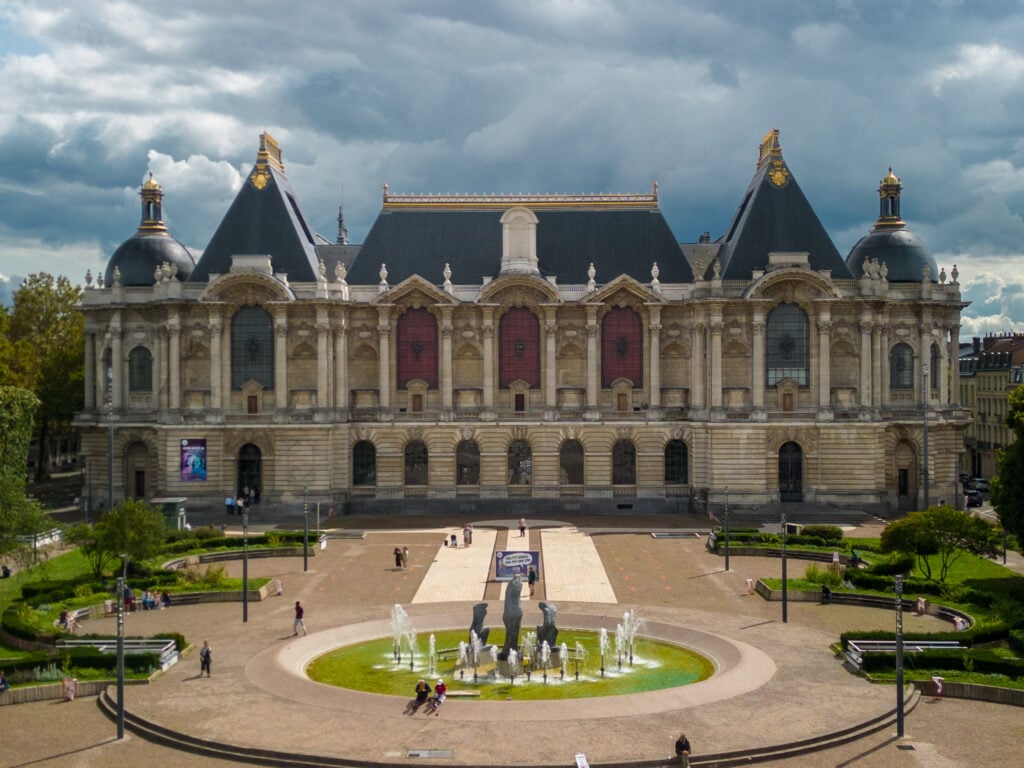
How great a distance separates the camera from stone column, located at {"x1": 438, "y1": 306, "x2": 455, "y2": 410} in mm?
86562

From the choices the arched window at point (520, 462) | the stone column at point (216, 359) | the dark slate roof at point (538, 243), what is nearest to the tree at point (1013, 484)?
the dark slate roof at point (538, 243)

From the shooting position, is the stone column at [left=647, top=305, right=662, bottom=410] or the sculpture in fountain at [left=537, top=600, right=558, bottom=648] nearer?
the sculpture in fountain at [left=537, top=600, right=558, bottom=648]

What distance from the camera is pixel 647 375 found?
87562mm

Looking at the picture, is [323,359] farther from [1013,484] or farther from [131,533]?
[1013,484]

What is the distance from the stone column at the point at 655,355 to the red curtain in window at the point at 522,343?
28.4 ft

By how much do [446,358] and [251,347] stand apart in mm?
15004

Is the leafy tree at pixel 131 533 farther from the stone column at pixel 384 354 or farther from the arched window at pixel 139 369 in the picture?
the arched window at pixel 139 369

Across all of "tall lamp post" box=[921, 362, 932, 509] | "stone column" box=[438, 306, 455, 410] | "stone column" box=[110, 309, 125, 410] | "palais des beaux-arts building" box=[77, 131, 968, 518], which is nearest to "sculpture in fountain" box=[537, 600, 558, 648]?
"palais des beaux-arts building" box=[77, 131, 968, 518]

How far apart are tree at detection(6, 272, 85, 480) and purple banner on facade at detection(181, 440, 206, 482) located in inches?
1071

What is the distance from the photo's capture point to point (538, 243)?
301 ft

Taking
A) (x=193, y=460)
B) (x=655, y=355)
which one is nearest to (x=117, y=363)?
(x=193, y=460)

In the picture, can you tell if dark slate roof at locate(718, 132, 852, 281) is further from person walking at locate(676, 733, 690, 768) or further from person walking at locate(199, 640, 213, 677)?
person walking at locate(676, 733, 690, 768)

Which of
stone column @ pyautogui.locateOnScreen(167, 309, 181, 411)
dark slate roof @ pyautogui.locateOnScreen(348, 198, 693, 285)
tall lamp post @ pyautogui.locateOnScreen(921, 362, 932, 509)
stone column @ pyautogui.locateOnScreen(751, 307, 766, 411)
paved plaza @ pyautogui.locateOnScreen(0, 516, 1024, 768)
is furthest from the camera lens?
dark slate roof @ pyautogui.locateOnScreen(348, 198, 693, 285)

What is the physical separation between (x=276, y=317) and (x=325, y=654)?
4516 cm
